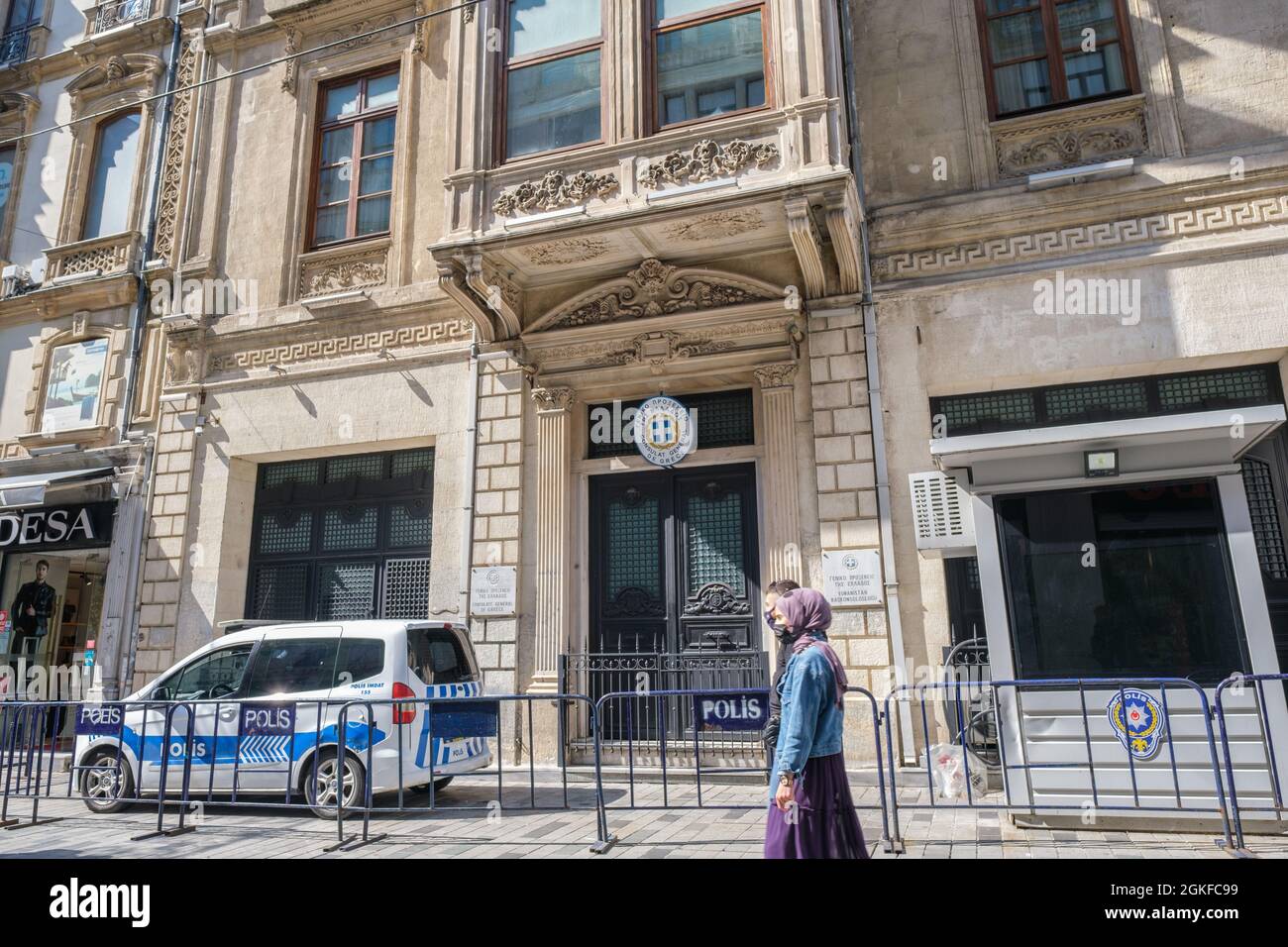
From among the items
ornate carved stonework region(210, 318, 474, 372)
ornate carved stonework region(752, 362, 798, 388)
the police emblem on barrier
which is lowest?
the police emblem on barrier

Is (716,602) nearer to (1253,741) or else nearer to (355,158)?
(1253,741)

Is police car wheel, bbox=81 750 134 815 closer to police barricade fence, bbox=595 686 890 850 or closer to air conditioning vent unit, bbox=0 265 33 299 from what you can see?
police barricade fence, bbox=595 686 890 850

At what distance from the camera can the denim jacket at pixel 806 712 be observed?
14.5ft

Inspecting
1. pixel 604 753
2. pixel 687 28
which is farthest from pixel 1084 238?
pixel 604 753

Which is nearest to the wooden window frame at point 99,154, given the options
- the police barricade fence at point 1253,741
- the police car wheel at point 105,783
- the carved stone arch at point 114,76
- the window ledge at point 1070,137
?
the carved stone arch at point 114,76

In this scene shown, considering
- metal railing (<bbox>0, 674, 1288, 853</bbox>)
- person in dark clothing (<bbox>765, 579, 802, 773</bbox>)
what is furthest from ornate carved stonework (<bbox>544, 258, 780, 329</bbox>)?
person in dark clothing (<bbox>765, 579, 802, 773</bbox>)

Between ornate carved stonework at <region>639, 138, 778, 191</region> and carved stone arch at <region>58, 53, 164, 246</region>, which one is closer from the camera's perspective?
ornate carved stonework at <region>639, 138, 778, 191</region>

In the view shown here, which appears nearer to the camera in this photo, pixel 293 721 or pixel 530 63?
pixel 293 721

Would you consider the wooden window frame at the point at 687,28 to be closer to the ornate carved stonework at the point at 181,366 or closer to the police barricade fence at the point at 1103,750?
the police barricade fence at the point at 1103,750

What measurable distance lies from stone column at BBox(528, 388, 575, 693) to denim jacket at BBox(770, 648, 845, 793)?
6405mm

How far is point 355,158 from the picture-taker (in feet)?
44.9

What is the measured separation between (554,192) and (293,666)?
6.28 m

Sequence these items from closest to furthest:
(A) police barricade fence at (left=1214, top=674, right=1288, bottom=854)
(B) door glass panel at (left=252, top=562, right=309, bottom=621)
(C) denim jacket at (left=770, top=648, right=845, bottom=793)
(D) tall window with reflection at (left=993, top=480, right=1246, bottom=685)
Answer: (C) denim jacket at (left=770, top=648, right=845, bottom=793) → (A) police barricade fence at (left=1214, top=674, right=1288, bottom=854) → (D) tall window with reflection at (left=993, top=480, right=1246, bottom=685) → (B) door glass panel at (left=252, top=562, right=309, bottom=621)

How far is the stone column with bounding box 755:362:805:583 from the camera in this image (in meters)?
10.0
